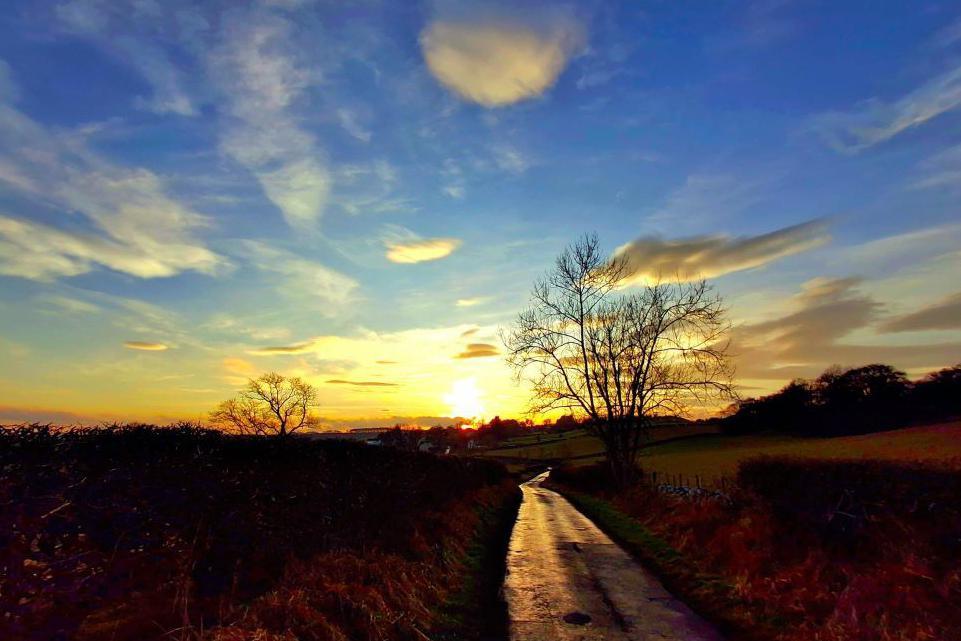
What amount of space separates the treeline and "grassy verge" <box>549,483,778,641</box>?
55432mm

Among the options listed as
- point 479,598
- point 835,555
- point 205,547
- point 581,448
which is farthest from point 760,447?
point 205,547

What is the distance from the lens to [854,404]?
82.4 meters

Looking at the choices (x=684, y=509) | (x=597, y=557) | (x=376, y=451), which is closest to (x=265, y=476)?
(x=376, y=451)

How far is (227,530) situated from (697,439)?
303 feet

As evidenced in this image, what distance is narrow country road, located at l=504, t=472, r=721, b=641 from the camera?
9477mm

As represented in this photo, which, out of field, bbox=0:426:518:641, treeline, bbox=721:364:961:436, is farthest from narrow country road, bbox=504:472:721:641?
treeline, bbox=721:364:961:436

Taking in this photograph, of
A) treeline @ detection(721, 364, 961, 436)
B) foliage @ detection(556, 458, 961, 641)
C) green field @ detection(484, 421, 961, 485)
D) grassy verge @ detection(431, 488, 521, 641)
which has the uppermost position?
treeline @ detection(721, 364, 961, 436)

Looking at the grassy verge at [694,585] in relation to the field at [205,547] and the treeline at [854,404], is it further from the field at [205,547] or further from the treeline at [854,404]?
the treeline at [854,404]

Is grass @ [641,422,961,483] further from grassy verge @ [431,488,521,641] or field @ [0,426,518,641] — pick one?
field @ [0,426,518,641]

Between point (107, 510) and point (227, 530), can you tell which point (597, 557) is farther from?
point (107, 510)

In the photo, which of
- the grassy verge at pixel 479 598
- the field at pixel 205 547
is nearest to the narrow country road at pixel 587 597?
the grassy verge at pixel 479 598

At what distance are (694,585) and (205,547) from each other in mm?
10624

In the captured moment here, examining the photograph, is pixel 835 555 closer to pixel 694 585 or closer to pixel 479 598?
pixel 694 585

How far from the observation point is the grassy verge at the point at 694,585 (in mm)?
9695
